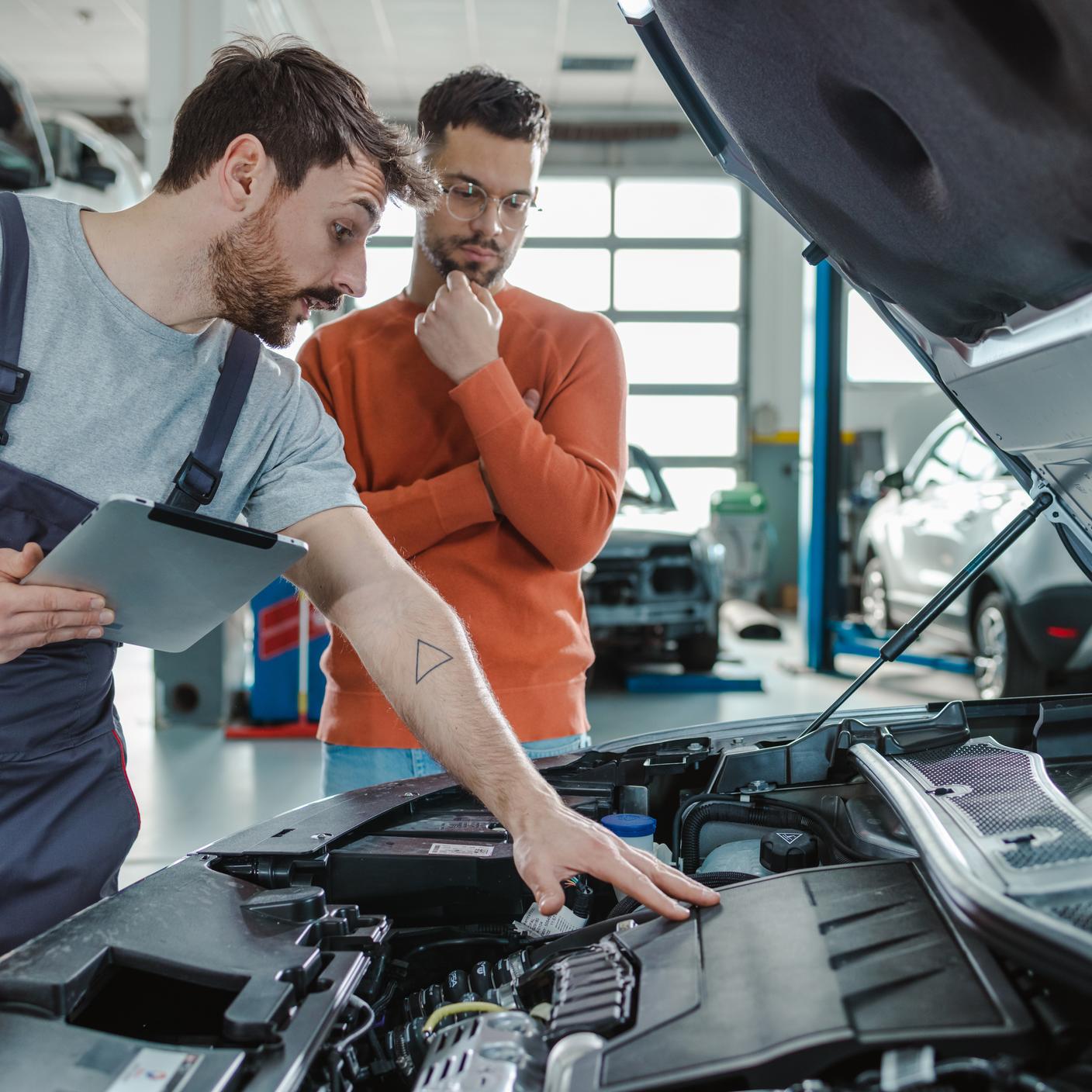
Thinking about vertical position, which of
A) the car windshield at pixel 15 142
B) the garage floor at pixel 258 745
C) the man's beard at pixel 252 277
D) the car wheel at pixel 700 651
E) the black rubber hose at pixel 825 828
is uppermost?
the car windshield at pixel 15 142

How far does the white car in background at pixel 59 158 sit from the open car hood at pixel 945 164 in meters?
2.60

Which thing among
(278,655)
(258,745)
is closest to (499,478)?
(258,745)

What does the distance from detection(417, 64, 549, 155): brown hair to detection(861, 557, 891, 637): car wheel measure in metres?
5.32

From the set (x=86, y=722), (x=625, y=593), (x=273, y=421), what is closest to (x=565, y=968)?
(x=86, y=722)

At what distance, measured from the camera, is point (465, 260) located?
5.14 feet

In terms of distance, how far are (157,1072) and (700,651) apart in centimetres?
533

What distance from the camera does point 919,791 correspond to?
3.43 ft

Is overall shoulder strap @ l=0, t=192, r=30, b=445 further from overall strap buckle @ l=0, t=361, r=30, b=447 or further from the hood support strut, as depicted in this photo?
the hood support strut

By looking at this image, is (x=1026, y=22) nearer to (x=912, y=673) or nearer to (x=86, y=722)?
(x=86, y=722)

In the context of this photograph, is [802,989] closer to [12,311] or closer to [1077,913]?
[1077,913]

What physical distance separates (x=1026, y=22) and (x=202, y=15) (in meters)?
5.00

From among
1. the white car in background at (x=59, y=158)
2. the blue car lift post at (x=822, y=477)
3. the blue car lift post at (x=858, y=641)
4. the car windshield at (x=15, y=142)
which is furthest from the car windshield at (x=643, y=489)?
the car windshield at (x=15, y=142)

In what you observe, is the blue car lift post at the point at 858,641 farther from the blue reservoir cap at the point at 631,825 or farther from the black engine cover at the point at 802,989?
the black engine cover at the point at 802,989

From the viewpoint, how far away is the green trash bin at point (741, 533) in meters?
9.64
